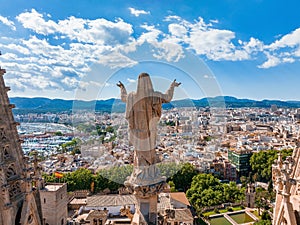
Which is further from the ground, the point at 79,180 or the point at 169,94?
the point at 169,94

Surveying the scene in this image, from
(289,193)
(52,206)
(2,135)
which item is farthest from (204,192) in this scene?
(2,135)

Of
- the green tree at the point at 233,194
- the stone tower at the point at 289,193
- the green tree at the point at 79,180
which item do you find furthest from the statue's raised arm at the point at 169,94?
the green tree at the point at 79,180

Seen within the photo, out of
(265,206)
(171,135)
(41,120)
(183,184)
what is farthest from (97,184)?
(41,120)

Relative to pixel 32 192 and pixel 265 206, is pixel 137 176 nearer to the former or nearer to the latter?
pixel 32 192

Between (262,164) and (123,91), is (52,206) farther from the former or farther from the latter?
(262,164)

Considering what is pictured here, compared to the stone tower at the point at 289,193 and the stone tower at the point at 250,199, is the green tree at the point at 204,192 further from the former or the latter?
the stone tower at the point at 289,193

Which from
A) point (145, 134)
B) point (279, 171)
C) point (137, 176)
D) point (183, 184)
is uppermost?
point (145, 134)
